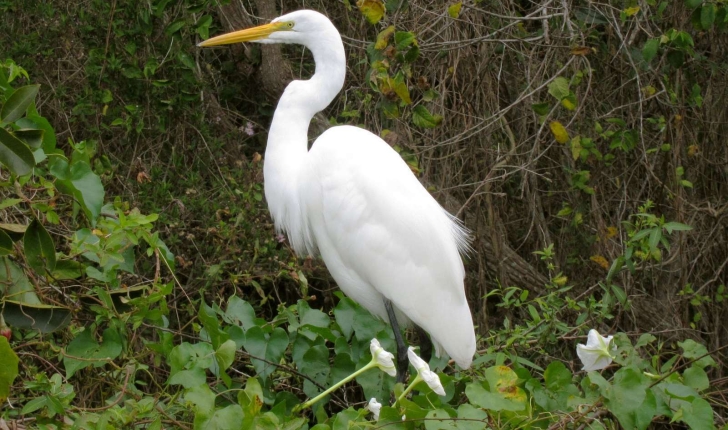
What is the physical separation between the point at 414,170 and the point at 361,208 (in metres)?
0.47

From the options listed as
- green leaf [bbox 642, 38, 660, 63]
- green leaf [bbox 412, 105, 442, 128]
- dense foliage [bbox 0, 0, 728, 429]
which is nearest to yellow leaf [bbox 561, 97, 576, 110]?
dense foliage [bbox 0, 0, 728, 429]

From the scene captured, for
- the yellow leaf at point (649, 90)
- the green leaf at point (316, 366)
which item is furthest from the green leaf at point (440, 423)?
the yellow leaf at point (649, 90)

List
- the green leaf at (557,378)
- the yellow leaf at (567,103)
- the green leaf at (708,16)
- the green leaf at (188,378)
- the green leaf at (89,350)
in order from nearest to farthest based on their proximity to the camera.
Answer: the green leaf at (188,378) → the green leaf at (89,350) → the green leaf at (557,378) → the green leaf at (708,16) → the yellow leaf at (567,103)

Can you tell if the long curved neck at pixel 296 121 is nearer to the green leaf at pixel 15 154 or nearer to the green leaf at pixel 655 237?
the green leaf at pixel 655 237

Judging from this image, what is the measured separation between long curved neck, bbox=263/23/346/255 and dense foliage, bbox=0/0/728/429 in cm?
15

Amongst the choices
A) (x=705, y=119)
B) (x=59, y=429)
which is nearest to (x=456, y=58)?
(x=705, y=119)

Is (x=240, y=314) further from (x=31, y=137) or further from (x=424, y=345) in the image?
(x=31, y=137)

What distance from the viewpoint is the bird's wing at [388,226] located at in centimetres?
269

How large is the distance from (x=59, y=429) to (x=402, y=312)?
1457 millimetres

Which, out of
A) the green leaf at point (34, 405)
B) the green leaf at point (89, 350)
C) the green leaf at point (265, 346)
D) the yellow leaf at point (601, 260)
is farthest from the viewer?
the yellow leaf at point (601, 260)

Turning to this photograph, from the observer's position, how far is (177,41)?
3318 mm

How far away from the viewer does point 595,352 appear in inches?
67.7

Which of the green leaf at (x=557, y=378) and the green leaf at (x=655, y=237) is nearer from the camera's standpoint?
the green leaf at (x=557, y=378)

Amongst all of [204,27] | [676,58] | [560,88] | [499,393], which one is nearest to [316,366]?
[499,393]
